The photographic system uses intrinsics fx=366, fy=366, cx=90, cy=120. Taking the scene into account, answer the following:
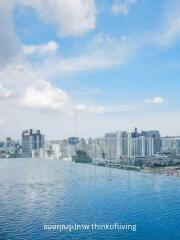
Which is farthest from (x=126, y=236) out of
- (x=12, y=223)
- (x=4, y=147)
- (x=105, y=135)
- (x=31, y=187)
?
(x=4, y=147)

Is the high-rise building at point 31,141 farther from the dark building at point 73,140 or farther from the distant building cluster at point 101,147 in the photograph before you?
the dark building at point 73,140

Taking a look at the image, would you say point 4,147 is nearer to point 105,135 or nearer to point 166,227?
point 105,135

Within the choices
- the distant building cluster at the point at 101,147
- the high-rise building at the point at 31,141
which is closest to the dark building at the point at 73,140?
the distant building cluster at the point at 101,147

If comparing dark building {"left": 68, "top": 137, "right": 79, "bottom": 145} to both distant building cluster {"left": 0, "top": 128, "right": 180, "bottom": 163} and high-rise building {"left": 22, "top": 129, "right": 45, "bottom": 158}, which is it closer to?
distant building cluster {"left": 0, "top": 128, "right": 180, "bottom": 163}

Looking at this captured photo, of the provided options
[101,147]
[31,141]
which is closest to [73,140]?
[31,141]

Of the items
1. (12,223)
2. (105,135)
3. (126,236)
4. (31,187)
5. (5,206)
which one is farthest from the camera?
(105,135)

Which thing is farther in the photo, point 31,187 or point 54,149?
point 54,149

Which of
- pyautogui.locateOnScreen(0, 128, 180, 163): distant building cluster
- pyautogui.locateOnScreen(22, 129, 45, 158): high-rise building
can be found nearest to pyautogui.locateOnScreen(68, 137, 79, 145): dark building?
pyautogui.locateOnScreen(0, 128, 180, 163): distant building cluster
